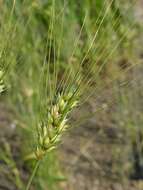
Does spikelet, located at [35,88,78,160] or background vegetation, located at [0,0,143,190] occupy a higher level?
spikelet, located at [35,88,78,160]

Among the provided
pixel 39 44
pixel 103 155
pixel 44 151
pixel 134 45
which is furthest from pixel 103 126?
pixel 44 151

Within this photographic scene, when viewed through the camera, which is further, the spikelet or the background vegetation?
the background vegetation

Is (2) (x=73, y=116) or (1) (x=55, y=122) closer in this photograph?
(1) (x=55, y=122)

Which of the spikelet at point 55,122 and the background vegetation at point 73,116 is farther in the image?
the background vegetation at point 73,116

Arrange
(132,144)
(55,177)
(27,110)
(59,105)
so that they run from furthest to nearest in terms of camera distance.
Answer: (132,144) < (27,110) < (55,177) < (59,105)

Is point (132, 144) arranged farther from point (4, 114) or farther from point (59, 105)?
point (59, 105)

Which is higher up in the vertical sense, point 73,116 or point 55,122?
point 55,122

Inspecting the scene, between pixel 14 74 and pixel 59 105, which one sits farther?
pixel 14 74

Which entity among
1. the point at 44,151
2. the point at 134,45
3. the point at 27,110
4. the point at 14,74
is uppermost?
the point at 44,151
